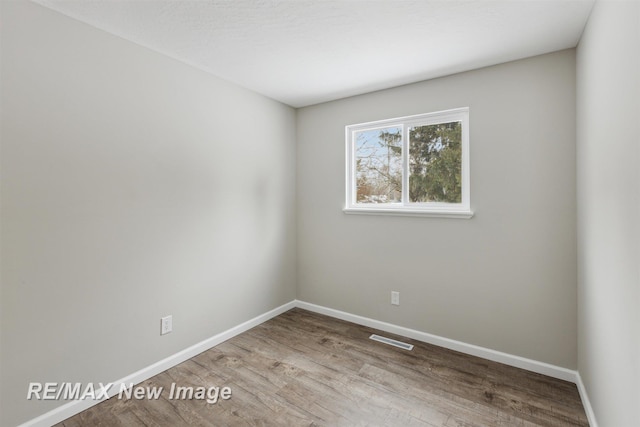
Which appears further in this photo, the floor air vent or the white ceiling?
the floor air vent

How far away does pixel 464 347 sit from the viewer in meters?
2.63

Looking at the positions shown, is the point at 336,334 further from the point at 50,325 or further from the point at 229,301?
the point at 50,325

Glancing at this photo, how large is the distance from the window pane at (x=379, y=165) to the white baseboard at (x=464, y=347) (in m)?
1.25

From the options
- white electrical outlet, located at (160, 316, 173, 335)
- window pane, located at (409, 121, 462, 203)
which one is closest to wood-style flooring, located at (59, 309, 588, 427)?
white electrical outlet, located at (160, 316, 173, 335)

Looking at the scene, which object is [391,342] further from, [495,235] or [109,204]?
[109,204]

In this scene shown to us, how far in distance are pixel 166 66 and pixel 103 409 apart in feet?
7.85

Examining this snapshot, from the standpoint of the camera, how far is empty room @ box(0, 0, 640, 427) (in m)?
1.67

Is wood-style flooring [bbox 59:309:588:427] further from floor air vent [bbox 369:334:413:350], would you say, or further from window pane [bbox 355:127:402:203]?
window pane [bbox 355:127:402:203]

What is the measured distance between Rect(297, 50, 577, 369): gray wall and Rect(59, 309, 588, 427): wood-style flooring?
0.32 m

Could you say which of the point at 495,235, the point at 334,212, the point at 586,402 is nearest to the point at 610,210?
the point at 495,235

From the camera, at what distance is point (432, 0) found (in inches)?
66.7

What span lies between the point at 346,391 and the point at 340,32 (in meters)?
2.42

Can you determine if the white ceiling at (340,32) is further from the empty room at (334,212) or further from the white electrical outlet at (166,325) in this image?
the white electrical outlet at (166,325)

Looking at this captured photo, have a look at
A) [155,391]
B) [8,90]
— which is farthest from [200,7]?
[155,391]
